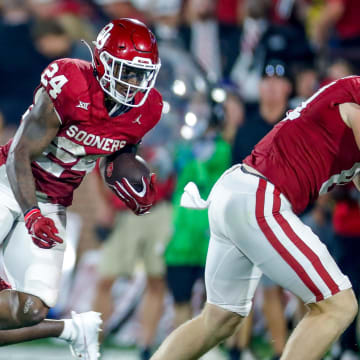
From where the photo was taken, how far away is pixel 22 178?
3859mm

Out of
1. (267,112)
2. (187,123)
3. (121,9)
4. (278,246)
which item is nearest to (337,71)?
(267,112)

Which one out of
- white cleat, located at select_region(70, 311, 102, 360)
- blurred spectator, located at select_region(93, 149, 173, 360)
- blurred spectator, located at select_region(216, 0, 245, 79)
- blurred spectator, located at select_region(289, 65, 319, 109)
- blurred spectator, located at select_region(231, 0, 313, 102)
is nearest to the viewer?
white cleat, located at select_region(70, 311, 102, 360)

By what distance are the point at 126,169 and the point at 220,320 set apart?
84cm

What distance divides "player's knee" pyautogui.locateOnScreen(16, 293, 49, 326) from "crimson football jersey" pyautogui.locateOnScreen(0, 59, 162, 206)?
0.48 metres

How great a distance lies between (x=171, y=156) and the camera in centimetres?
598

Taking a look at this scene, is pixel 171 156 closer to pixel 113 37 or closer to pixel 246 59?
pixel 246 59

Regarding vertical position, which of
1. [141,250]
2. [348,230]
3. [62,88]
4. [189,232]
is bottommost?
[141,250]

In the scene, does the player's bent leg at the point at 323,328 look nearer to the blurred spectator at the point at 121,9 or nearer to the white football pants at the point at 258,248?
the white football pants at the point at 258,248

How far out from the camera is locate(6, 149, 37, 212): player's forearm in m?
3.83

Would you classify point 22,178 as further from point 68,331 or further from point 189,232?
point 189,232

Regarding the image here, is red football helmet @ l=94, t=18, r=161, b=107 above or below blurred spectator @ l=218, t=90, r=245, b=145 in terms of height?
above

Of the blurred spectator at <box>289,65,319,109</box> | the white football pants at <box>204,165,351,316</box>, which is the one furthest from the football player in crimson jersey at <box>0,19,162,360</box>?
the blurred spectator at <box>289,65,319,109</box>

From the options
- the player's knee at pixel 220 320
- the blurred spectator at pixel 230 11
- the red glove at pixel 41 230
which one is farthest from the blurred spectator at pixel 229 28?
the red glove at pixel 41 230

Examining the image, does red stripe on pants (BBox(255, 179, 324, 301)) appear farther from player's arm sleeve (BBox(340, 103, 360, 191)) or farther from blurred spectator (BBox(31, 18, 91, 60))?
blurred spectator (BBox(31, 18, 91, 60))
